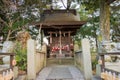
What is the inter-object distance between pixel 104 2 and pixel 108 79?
6.02m

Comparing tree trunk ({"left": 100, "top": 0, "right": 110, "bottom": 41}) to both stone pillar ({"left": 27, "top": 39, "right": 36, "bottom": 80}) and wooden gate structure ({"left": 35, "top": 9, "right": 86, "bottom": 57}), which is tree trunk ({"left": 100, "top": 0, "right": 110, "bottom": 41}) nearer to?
stone pillar ({"left": 27, "top": 39, "right": 36, "bottom": 80})

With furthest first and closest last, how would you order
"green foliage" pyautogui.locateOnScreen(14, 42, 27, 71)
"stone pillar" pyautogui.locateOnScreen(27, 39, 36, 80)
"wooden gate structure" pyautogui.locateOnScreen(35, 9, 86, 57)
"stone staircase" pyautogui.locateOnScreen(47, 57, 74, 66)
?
"wooden gate structure" pyautogui.locateOnScreen(35, 9, 86, 57) → "stone staircase" pyautogui.locateOnScreen(47, 57, 74, 66) → "green foliage" pyautogui.locateOnScreen(14, 42, 27, 71) → "stone pillar" pyautogui.locateOnScreen(27, 39, 36, 80)

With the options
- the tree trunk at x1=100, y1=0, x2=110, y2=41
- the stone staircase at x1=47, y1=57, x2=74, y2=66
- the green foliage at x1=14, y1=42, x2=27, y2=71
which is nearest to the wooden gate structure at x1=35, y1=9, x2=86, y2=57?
the stone staircase at x1=47, y1=57, x2=74, y2=66

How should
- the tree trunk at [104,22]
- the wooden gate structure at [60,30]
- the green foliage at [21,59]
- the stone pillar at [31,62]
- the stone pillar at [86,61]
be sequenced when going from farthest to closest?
the wooden gate structure at [60,30] < the tree trunk at [104,22] < the green foliage at [21,59] < the stone pillar at [31,62] < the stone pillar at [86,61]

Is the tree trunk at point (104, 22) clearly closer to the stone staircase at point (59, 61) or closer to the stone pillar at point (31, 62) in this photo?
the stone pillar at point (31, 62)

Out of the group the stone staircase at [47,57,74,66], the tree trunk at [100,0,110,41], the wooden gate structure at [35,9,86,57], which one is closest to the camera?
the tree trunk at [100,0,110,41]

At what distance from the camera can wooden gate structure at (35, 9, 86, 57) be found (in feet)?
52.7

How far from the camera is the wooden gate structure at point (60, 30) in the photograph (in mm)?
16078

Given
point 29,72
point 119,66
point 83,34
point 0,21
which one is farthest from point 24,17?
point 119,66

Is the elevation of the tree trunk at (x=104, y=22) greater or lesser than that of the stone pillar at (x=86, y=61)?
greater

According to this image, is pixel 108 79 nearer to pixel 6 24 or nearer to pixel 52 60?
pixel 52 60

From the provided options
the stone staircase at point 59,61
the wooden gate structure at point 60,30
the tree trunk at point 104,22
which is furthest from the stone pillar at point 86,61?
the wooden gate structure at point 60,30

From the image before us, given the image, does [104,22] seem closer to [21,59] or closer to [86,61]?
[86,61]

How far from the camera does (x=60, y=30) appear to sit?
17.1 m
